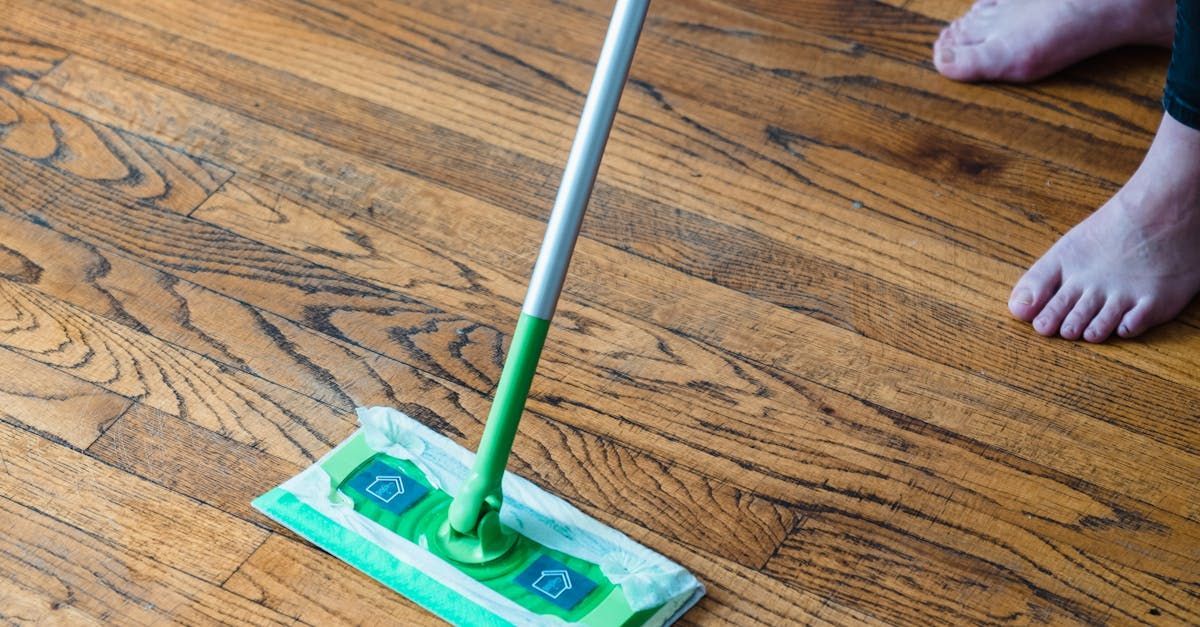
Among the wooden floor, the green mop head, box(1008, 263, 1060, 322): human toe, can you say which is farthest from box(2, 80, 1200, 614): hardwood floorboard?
box(1008, 263, 1060, 322): human toe

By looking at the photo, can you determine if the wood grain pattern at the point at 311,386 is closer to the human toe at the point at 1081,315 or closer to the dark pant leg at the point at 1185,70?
the human toe at the point at 1081,315

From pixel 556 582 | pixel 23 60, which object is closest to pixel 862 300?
pixel 556 582

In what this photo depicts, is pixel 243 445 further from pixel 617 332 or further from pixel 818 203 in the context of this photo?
pixel 818 203

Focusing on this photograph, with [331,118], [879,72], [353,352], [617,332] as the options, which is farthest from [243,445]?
[879,72]

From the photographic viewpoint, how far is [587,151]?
814mm

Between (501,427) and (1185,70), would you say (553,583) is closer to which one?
(501,427)

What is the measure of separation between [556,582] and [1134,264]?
23.4 inches

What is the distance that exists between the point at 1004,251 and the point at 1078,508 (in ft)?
0.99

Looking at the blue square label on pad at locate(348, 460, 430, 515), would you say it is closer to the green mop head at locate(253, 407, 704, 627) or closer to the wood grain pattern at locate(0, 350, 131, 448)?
the green mop head at locate(253, 407, 704, 627)

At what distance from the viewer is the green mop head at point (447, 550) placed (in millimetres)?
855

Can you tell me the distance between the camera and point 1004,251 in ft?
3.97

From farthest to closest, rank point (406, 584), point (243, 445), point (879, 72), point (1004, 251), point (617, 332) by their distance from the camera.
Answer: point (879, 72)
point (1004, 251)
point (617, 332)
point (243, 445)
point (406, 584)

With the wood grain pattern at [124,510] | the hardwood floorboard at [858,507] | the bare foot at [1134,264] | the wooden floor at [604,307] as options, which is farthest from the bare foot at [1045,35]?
the wood grain pattern at [124,510]

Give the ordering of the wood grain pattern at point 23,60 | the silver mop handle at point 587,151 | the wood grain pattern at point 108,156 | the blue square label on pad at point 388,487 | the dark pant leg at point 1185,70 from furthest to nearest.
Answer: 1. the wood grain pattern at point 23,60
2. the wood grain pattern at point 108,156
3. the dark pant leg at point 1185,70
4. the blue square label on pad at point 388,487
5. the silver mop handle at point 587,151
